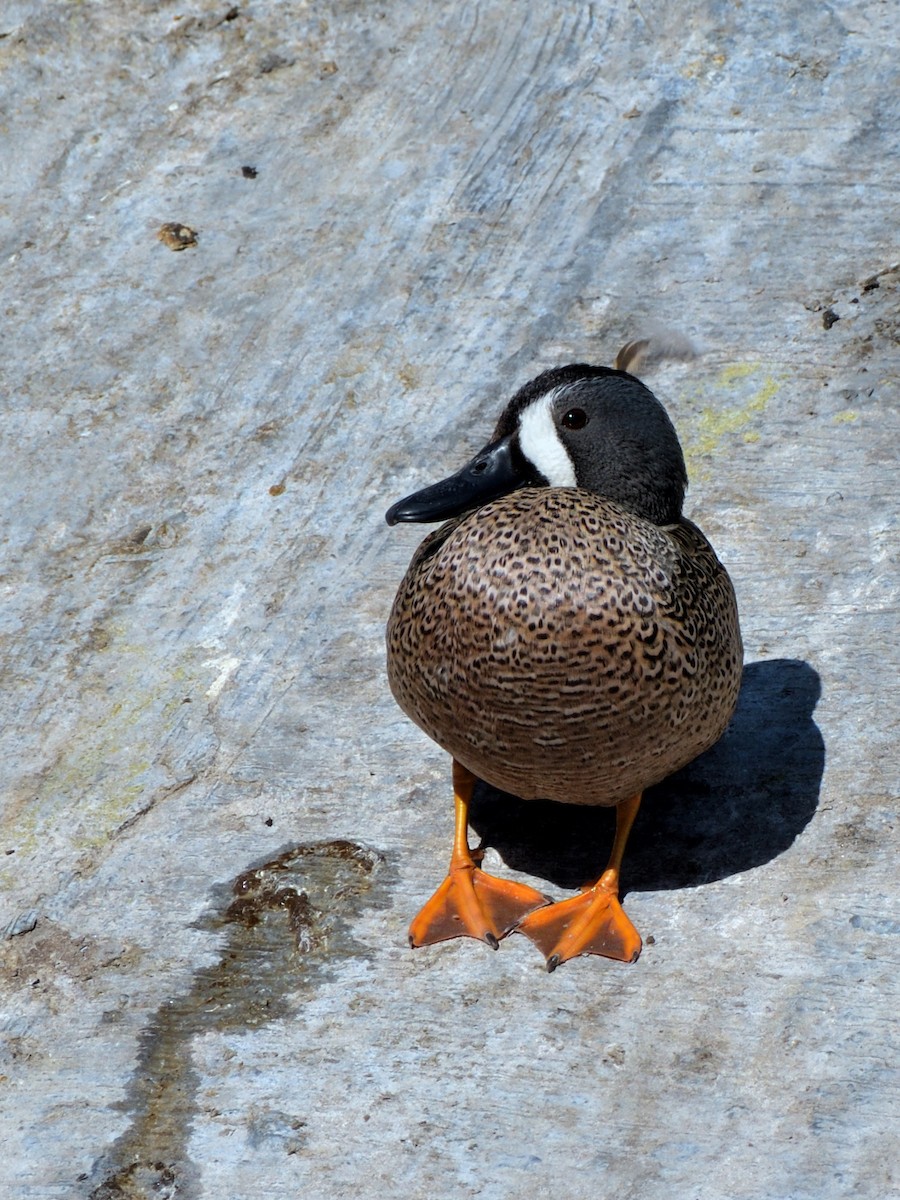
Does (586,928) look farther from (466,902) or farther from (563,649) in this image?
(563,649)

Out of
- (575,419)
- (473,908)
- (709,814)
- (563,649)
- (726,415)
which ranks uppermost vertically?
(575,419)

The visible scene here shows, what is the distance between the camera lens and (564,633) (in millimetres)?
3201

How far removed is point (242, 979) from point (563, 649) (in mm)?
1180

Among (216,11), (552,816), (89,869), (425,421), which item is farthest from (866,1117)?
(216,11)

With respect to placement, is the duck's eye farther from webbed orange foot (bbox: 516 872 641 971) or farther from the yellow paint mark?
the yellow paint mark

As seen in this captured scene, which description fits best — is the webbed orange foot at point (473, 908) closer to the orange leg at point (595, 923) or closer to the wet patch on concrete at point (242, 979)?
the orange leg at point (595, 923)

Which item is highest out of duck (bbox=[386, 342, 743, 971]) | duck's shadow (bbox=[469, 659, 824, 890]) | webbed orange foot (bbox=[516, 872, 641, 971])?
duck (bbox=[386, 342, 743, 971])

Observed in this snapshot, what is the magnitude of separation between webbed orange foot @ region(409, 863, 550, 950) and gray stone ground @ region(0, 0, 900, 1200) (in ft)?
0.20

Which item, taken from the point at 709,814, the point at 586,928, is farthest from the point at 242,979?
the point at 709,814

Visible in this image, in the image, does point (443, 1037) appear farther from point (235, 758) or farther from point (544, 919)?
point (235, 758)

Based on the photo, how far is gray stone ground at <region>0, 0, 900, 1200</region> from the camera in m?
3.27

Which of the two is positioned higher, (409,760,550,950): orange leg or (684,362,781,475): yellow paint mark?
(409,760,550,950): orange leg

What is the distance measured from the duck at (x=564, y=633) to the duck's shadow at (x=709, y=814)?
0.15 meters

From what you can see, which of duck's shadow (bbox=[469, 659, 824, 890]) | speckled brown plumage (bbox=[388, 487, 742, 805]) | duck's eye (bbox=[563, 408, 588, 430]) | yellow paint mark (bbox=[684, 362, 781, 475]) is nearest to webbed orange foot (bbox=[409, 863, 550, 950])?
duck's shadow (bbox=[469, 659, 824, 890])
